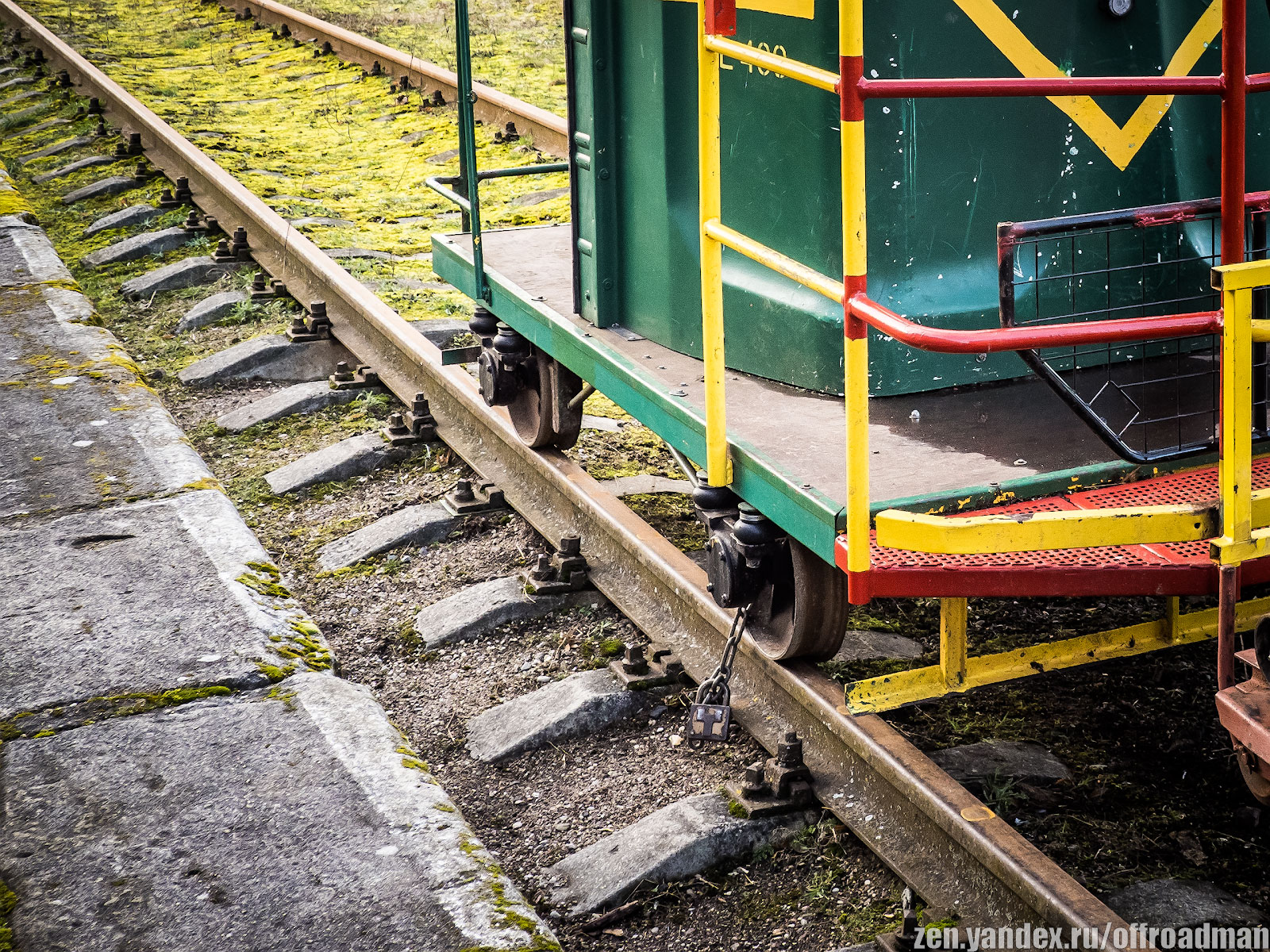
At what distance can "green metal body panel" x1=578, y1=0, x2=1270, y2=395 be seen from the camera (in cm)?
373

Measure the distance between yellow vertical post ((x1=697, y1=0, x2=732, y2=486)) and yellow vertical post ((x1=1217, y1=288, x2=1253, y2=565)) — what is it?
120 centimetres

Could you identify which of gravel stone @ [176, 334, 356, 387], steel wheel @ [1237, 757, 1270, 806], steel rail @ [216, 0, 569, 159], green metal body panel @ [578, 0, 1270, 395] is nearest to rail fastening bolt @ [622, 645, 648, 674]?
green metal body panel @ [578, 0, 1270, 395]

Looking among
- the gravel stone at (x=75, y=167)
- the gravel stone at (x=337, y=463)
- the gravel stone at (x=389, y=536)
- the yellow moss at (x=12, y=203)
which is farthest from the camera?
the gravel stone at (x=75, y=167)

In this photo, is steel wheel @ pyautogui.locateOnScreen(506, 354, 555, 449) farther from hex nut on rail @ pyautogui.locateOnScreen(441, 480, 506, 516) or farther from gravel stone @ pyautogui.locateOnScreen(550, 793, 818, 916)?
gravel stone @ pyautogui.locateOnScreen(550, 793, 818, 916)

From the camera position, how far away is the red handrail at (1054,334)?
8.91 feet

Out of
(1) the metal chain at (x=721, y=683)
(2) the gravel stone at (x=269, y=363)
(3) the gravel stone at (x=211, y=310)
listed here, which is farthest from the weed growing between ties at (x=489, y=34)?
(1) the metal chain at (x=721, y=683)

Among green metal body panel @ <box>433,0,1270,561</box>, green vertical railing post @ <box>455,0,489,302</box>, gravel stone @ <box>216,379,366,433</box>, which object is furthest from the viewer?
gravel stone @ <box>216,379,366,433</box>

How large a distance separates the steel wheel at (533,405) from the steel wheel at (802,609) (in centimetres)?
155

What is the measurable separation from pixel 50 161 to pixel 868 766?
9.24 metres

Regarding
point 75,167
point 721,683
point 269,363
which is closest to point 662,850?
point 721,683

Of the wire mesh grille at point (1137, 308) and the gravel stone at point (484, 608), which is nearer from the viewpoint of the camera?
the wire mesh grille at point (1137, 308)

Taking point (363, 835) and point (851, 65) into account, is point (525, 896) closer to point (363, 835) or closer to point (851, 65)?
point (363, 835)

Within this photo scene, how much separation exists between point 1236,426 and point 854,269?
0.80m

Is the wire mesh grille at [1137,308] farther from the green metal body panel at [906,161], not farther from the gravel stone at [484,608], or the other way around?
the gravel stone at [484,608]
